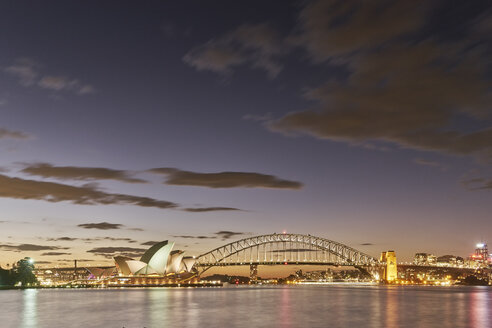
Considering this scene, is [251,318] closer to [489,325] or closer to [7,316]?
[489,325]

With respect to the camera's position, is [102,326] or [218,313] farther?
[218,313]

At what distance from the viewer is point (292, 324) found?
164 ft

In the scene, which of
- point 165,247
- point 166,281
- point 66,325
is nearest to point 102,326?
point 66,325

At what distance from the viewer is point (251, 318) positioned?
5672cm

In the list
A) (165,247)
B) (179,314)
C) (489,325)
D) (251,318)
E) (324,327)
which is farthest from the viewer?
(165,247)

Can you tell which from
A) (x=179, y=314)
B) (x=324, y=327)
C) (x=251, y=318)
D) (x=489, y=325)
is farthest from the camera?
(x=179, y=314)

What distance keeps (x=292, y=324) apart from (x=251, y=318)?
7.85 m

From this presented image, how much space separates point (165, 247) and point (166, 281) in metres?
18.5

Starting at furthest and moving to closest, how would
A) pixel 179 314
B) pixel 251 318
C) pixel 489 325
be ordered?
pixel 179 314 < pixel 251 318 < pixel 489 325

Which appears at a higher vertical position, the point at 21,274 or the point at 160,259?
the point at 160,259

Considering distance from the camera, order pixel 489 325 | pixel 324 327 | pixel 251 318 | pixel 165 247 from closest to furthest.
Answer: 1. pixel 324 327
2. pixel 489 325
3. pixel 251 318
4. pixel 165 247

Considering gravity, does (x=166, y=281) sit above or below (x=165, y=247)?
below

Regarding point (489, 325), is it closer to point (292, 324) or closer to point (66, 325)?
point (292, 324)

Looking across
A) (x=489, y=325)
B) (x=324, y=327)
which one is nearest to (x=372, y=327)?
(x=324, y=327)
